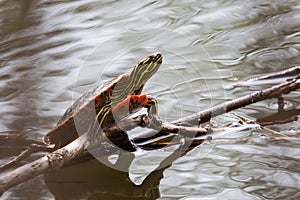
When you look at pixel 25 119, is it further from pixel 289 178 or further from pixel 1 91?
pixel 289 178

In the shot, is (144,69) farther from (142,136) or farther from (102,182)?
(102,182)

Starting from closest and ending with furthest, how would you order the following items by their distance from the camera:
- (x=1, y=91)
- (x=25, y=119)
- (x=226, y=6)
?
(x=25, y=119)
(x=1, y=91)
(x=226, y=6)

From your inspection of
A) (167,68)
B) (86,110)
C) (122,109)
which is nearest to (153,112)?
(122,109)

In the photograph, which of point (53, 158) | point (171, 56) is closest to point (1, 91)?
point (171, 56)

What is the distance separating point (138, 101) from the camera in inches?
83.9

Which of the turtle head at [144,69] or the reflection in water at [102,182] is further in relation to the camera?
the turtle head at [144,69]

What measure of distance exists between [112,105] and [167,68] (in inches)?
34.7

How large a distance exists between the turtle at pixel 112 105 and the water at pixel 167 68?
0.61ft

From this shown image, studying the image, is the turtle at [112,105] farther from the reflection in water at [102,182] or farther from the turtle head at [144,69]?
the reflection in water at [102,182]

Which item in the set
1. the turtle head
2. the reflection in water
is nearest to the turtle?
the turtle head

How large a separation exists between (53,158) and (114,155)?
46 centimetres

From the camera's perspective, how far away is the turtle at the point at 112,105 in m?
2.12

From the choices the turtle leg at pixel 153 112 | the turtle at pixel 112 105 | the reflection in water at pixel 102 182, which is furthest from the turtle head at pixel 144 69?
the reflection in water at pixel 102 182

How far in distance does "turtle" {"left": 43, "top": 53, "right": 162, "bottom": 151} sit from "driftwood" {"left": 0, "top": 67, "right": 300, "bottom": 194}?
1.7 inches
